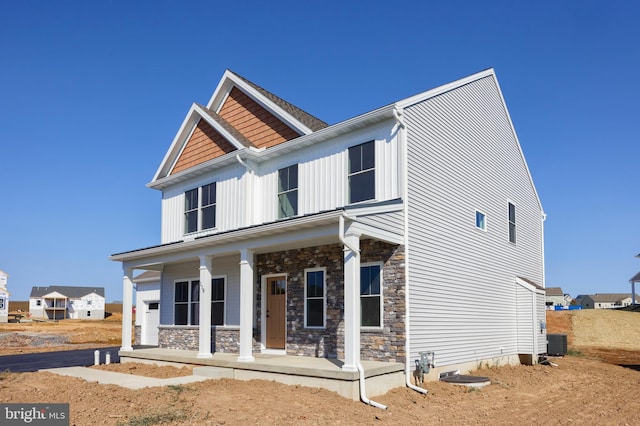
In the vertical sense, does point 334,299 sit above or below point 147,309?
above

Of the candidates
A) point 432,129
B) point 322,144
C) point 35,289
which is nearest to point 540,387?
point 432,129

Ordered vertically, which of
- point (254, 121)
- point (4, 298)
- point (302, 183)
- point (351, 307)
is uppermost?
point (254, 121)

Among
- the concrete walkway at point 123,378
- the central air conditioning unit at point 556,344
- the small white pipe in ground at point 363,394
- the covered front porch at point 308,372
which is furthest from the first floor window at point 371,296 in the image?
the central air conditioning unit at point 556,344

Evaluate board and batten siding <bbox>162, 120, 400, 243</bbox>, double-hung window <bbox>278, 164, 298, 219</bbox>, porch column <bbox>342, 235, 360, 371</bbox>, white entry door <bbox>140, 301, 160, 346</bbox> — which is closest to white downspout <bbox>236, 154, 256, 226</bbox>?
board and batten siding <bbox>162, 120, 400, 243</bbox>

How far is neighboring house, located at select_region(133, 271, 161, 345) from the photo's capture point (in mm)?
25453

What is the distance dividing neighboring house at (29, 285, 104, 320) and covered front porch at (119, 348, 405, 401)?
81.7m

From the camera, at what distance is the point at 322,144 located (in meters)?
15.3

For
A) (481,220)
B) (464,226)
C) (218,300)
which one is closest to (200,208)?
(218,300)

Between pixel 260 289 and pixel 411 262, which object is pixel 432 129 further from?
pixel 260 289

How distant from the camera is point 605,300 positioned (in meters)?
113

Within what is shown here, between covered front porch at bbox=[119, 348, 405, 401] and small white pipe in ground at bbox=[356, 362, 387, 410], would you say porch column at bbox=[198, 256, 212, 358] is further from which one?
small white pipe in ground at bbox=[356, 362, 387, 410]

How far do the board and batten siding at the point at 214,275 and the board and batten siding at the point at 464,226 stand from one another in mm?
5956

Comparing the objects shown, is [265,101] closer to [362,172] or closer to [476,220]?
[362,172]

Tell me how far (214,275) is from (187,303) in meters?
2.12
